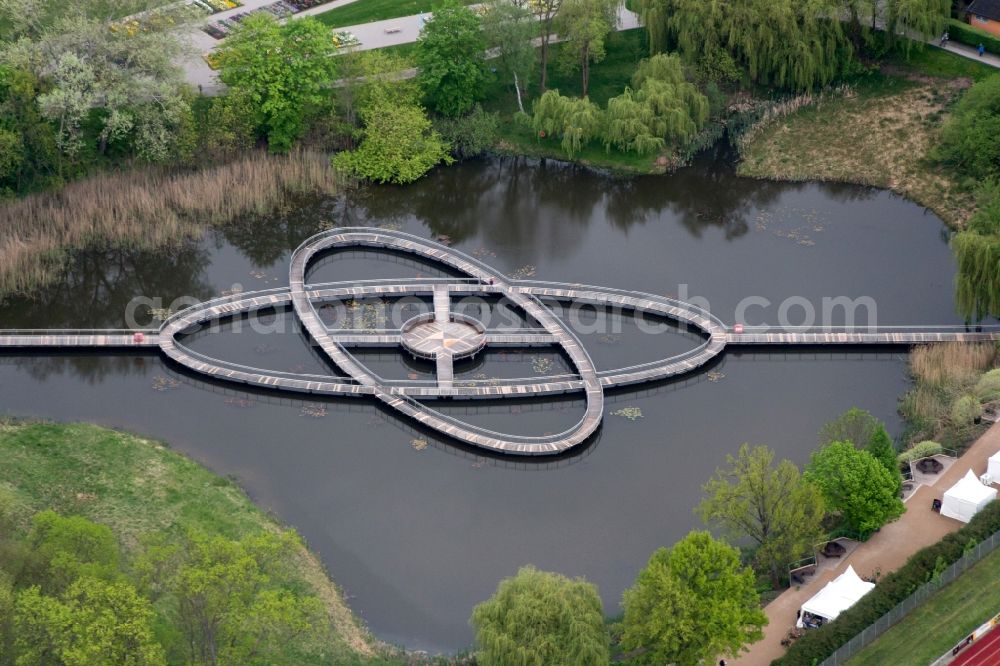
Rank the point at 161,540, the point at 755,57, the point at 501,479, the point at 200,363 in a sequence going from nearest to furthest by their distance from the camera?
the point at 161,540 < the point at 501,479 < the point at 200,363 < the point at 755,57

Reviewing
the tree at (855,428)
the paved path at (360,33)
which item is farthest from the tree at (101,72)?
the tree at (855,428)

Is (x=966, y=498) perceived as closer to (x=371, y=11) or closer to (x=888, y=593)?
(x=888, y=593)

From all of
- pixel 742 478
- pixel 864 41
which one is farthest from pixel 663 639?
pixel 864 41

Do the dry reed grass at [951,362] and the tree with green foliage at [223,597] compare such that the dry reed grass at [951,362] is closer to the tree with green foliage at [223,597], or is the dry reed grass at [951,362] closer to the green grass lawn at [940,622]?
the green grass lawn at [940,622]

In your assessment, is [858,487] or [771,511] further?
[858,487]

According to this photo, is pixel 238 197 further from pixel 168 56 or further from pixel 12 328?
pixel 12 328

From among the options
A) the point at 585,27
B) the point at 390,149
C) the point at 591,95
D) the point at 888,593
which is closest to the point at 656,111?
the point at 591,95
